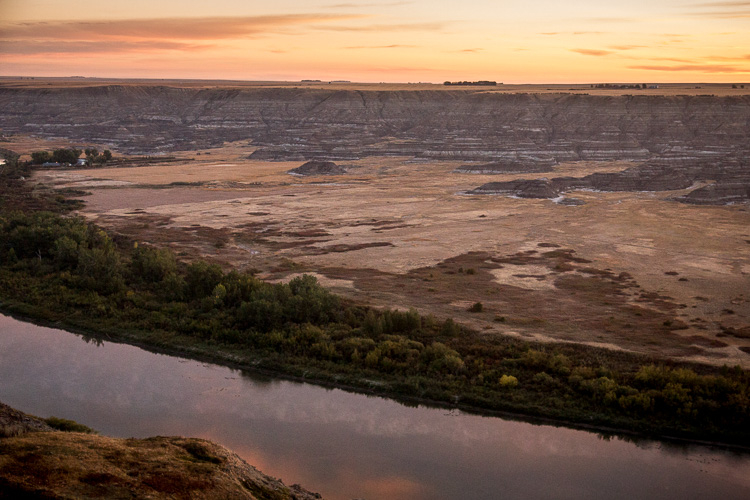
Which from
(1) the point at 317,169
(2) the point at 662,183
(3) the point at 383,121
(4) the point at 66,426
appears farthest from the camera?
(3) the point at 383,121

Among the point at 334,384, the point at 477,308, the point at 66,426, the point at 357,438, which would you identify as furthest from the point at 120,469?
the point at 477,308

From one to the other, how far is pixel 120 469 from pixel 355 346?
14.9m

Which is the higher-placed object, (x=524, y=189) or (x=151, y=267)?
(x=524, y=189)

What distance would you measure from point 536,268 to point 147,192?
5427 cm

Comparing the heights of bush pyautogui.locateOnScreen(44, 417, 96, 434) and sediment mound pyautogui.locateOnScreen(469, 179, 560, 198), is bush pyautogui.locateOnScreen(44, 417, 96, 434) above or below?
below

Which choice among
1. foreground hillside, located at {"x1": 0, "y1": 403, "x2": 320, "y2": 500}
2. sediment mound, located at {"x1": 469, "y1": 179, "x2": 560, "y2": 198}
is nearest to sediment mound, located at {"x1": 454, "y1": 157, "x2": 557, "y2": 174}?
sediment mound, located at {"x1": 469, "y1": 179, "x2": 560, "y2": 198}

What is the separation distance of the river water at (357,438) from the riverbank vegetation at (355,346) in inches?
49.1

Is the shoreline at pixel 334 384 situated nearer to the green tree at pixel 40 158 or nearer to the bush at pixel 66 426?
the bush at pixel 66 426

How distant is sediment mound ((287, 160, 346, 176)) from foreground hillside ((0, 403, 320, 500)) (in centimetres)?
8547

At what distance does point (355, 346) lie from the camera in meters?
30.0

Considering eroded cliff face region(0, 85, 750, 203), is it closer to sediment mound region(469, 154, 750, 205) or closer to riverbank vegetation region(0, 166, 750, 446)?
sediment mound region(469, 154, 750, 205)

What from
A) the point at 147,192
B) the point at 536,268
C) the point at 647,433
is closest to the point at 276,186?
the point at 147,192

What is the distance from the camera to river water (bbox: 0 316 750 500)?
20516mm

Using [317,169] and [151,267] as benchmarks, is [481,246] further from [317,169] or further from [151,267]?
[317,169]
